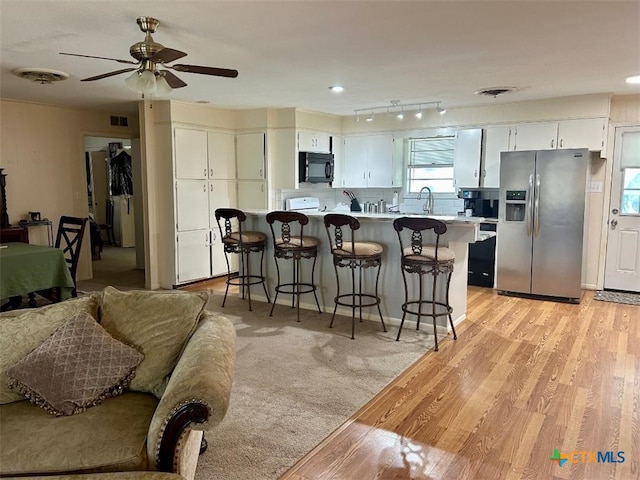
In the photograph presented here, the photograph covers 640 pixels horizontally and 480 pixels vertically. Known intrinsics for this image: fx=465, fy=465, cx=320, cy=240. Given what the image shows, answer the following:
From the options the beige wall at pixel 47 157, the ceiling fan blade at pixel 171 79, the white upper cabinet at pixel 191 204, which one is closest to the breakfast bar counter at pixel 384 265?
the white upper cabinet at pixel 191 204

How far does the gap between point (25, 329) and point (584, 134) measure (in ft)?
18.8

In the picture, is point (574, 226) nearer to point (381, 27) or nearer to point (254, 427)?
point (381, 27)

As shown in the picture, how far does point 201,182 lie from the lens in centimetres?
619

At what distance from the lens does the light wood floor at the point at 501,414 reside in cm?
227

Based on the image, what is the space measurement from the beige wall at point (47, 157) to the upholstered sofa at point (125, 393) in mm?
4430

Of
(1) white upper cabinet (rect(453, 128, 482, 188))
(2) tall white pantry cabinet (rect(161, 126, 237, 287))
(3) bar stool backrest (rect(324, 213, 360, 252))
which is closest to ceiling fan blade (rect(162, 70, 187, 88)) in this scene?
(3) bar stool backrest (rect(324, 213, 360, 252))

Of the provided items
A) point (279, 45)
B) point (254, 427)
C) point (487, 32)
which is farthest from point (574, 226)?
point (254, 427)

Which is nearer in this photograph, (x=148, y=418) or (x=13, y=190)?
(x=148, y=418)

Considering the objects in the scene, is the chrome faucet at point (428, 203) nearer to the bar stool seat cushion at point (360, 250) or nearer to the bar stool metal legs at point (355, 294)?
the bar stool metal legs at point (355, 294)

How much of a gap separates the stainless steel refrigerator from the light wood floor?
3.80 ft

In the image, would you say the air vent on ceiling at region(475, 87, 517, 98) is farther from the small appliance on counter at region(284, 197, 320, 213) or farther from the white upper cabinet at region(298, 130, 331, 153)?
the small appliance on counter at region(284, 197, 320, 213)

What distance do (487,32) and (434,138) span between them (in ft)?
12.2

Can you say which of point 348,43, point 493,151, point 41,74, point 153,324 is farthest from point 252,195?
point 153,324

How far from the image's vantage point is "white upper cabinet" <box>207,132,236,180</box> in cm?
631
